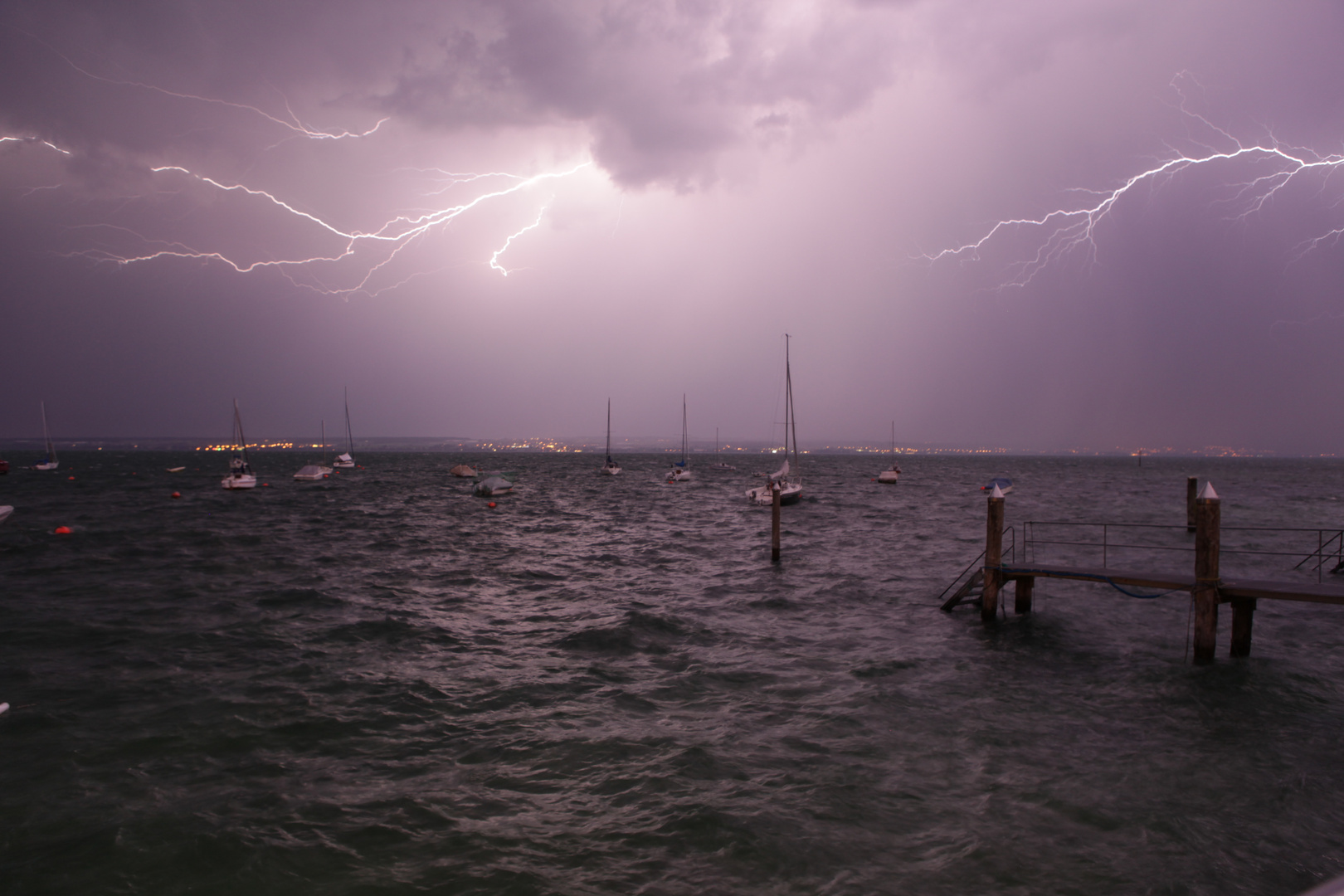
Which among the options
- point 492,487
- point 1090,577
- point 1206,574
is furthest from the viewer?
point 492,487

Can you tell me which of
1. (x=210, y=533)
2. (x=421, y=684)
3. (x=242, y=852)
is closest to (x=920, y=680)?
(x=421, y=684)

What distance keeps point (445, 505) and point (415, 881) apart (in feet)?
191

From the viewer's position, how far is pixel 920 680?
52.1 feet

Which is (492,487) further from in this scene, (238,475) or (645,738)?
(645,738)

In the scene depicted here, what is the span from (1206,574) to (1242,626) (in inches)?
106

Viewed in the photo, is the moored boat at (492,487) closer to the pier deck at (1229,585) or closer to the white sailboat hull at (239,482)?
the white sailboat hull at (239,482)

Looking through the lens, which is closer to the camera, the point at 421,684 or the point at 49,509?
the point at 421,684

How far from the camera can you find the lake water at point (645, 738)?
8852mm

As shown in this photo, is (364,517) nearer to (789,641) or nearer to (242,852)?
(789,641)

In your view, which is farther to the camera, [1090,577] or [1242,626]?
[1090,577]

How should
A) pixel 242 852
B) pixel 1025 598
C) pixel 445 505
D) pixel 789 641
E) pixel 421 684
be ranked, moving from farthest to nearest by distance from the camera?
pixel 445 505 → pixel 1025 598 → pixel 789 641 → pixel 421 684 → pixel 242 852

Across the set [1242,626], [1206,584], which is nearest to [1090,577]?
[1206,584]

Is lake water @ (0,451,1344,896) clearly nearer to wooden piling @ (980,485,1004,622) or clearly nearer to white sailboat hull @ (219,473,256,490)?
wooden piling @ (980,485,1004,622)

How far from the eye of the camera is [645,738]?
12.5m
